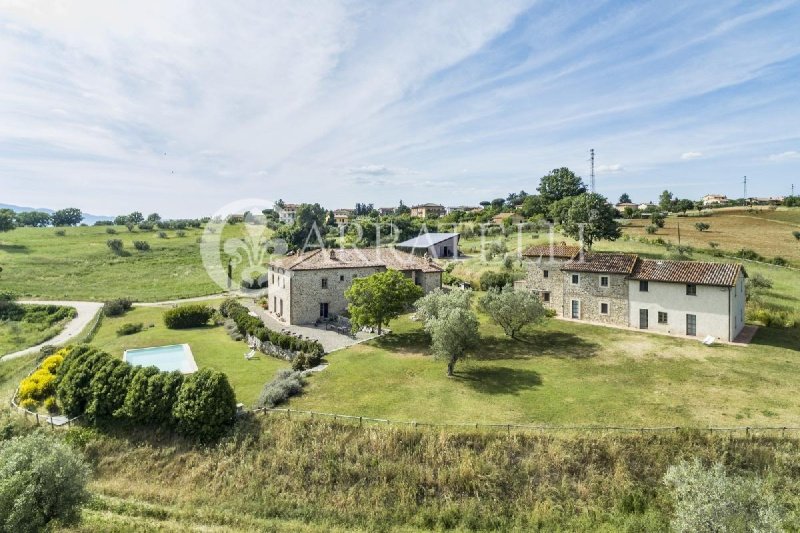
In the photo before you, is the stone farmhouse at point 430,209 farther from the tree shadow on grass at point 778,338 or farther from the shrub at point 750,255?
the tree shadow on grass at point 778,338

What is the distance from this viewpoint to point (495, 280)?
46.1 m

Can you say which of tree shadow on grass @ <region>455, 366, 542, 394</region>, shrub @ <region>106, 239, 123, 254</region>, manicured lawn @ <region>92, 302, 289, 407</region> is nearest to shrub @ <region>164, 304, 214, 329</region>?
manicured lawn @ <region>92, 302, 289, 407</region>

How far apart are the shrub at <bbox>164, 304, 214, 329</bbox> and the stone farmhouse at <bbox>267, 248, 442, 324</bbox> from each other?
6.86 m

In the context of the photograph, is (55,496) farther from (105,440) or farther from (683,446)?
(683,446)

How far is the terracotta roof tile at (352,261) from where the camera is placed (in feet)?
133

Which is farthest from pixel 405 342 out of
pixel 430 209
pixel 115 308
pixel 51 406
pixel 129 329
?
pixel 430 209

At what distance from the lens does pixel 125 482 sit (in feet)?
69.6

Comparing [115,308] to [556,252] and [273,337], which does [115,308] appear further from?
[556,252]

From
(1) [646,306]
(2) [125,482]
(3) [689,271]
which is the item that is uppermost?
(3) [689,271]

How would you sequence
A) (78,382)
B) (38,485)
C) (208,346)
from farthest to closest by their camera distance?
(208,346) < (78,382) < (38,485)

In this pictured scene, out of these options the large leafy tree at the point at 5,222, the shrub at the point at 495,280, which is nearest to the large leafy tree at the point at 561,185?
the shrub at the point at 495,280

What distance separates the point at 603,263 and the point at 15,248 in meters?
107

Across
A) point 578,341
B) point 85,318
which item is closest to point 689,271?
point 578,341

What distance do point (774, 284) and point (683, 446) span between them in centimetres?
3515
